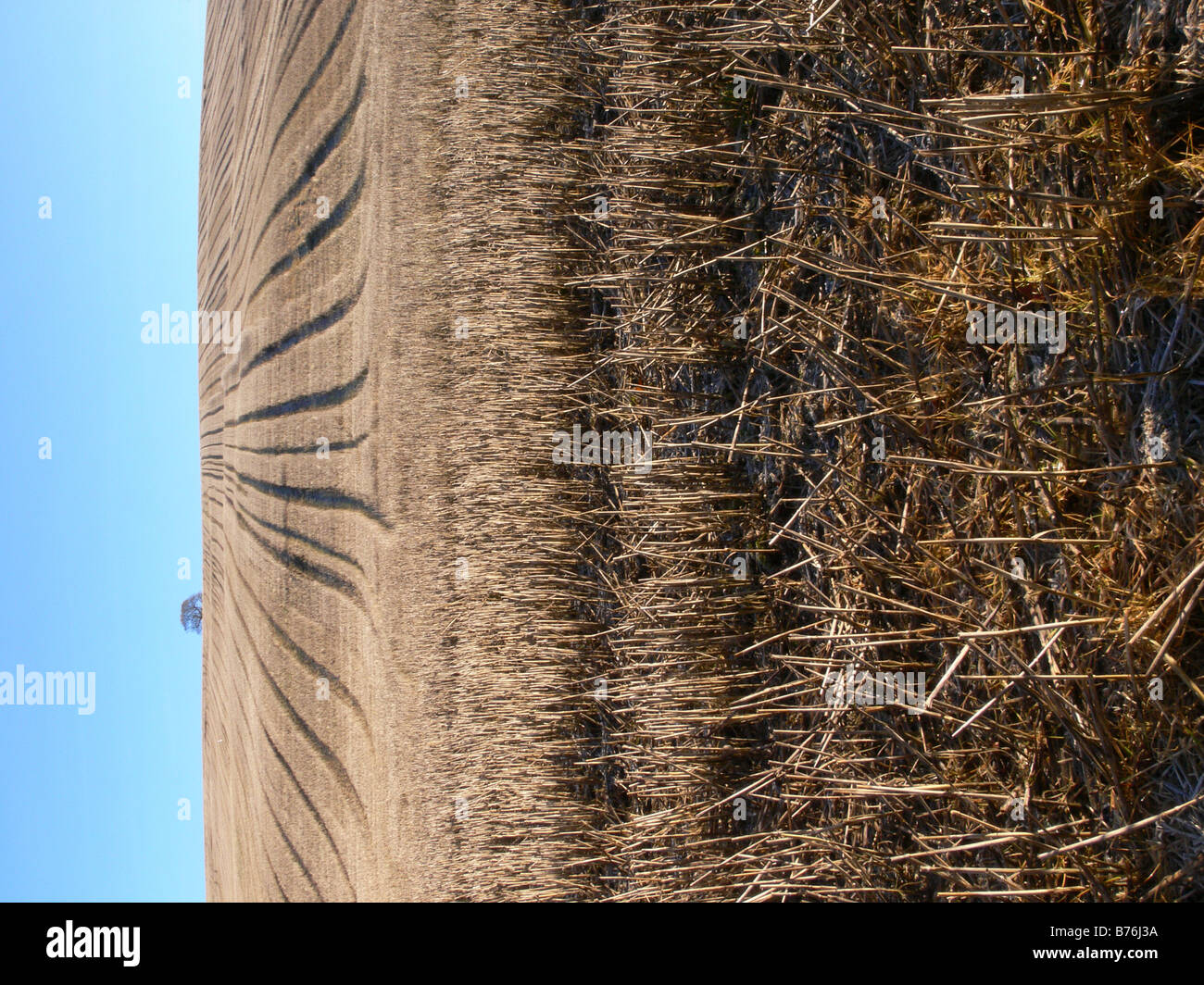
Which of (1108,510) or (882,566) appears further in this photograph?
(882,566)

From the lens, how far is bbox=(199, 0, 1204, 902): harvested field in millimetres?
1910

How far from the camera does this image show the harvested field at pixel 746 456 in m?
1.91

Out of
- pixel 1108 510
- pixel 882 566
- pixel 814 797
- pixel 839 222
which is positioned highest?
pixel 839 222

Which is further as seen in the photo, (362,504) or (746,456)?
(362,504)

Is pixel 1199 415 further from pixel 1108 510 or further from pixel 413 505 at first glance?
pixel 413 505

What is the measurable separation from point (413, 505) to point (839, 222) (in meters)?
1.86

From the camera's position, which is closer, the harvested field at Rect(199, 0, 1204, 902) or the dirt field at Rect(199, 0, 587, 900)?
the harvested field at Rect(199, 0, 1204, 902)

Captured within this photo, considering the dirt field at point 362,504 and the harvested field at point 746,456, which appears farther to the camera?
the dirt field at point 362,504

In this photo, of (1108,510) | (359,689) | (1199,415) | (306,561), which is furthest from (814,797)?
(306,561)

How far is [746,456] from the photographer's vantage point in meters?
2.88

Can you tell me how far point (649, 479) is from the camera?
9.53 feet

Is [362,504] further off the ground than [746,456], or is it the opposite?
[746,456]

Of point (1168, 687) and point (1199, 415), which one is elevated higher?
point (1199, 415)
